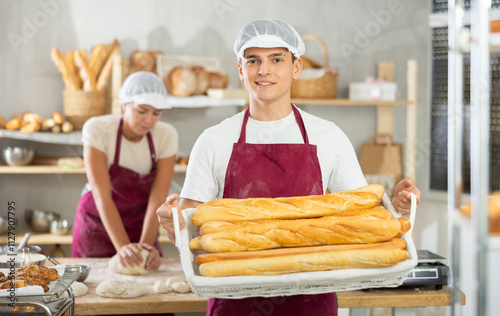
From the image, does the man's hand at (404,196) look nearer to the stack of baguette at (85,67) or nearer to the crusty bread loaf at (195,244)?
the crusty bread loaf at (195,244)

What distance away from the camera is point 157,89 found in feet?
9.92

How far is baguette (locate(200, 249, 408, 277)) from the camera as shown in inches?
48.2

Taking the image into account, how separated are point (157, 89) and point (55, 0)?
5.46ft

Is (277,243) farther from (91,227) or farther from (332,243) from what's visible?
(91,227)

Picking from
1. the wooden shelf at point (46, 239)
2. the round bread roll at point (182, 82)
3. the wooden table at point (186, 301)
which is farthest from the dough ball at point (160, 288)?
the round bread roll at point (182, 82)

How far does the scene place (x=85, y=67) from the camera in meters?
3.89

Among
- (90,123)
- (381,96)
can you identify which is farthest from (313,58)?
(90,123)

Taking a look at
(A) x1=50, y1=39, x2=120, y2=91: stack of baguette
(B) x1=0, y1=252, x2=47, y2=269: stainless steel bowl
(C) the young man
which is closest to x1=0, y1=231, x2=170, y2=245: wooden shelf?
(A) x1=50, y1=39, x2=120, y2=91: stack of baguette

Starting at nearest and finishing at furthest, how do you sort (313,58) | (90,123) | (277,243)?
(277,243) < (90,123) < (313,58)

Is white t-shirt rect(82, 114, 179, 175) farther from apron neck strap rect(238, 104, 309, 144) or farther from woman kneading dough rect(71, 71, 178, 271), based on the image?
apron neck strap rect(238, 104, 309, 144)

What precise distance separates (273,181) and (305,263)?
500 mm

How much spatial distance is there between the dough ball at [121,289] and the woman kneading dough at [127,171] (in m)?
0.69

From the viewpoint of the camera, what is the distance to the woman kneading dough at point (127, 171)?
2.89 meters

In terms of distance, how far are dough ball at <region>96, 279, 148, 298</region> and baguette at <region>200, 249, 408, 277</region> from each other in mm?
959
